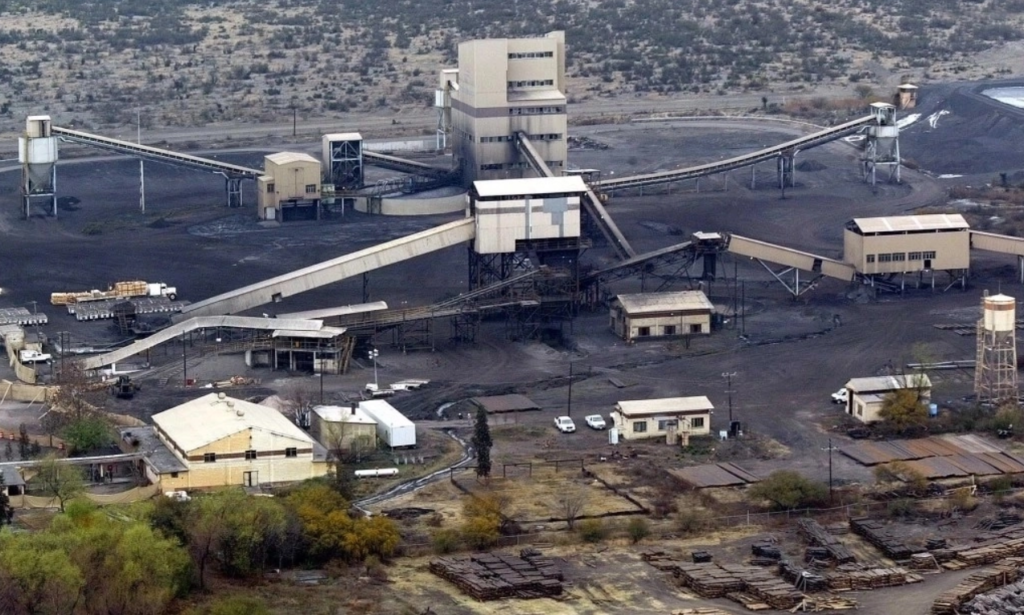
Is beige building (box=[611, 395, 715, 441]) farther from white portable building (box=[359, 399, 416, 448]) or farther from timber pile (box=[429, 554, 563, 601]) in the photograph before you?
timber pile (box=[429, 554, 563, 601])

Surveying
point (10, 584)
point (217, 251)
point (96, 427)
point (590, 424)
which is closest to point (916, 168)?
point (217, 251)

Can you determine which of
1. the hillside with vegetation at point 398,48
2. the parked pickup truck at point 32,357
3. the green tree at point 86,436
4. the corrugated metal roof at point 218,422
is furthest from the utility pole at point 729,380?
the hillside with vegetation at point 398,48

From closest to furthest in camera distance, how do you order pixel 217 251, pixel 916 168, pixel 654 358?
pixel 654 358 < pixel 217 251 < pixel 916 168

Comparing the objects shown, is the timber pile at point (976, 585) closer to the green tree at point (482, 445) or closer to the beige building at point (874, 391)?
the beige building at point (874, 391)

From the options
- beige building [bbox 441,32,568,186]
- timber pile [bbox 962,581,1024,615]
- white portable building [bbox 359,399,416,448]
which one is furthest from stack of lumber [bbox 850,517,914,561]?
beige building [bbox 441,32,568,186]

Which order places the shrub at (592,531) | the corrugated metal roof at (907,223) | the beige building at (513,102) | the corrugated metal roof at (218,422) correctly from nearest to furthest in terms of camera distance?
the shrub at (592,531) < the corrugated metal roof at (218,422) < the corrugated metal roof at (907,223) < the beige building at (513,102)

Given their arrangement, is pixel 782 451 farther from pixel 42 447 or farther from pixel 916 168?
pixel 916 168
